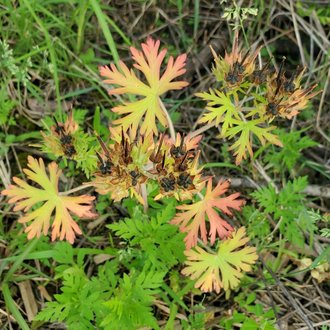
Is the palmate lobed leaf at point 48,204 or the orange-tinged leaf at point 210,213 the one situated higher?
the palmate lobed leaf at point 48,204

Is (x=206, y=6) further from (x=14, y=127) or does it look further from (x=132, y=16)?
(x=14, y=127)

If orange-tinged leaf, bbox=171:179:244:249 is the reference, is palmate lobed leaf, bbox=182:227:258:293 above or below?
below

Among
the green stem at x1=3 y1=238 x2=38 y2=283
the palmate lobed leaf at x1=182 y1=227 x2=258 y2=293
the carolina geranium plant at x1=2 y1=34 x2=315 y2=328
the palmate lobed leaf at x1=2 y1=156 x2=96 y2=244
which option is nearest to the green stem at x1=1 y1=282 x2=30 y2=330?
the green stem at x1=3 y1=238 x2=38 y2=283

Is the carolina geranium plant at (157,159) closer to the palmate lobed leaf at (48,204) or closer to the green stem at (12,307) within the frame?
the palmate lobed leaf at (48,204)

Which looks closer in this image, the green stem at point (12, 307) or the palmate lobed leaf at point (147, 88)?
the palmate lobed leaf at point (147, 88)

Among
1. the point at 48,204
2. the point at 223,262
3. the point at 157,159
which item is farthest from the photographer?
the point at 223,262

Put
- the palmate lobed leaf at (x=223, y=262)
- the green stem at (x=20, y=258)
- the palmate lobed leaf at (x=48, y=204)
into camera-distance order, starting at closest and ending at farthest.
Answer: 1. the palmate lobed leaf at (x=48, y=204)
2. the palmate lobed leaf at (x=223, y=262)
3. the green stem at (x=20, y=258)

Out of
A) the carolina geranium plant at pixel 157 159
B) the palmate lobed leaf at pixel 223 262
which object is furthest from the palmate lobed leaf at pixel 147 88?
the palmate lobed leaf at pixel 223 262

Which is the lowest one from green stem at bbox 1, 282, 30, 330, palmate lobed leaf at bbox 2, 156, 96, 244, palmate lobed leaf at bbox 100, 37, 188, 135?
green stem at bbox 1, 282, 30, 330

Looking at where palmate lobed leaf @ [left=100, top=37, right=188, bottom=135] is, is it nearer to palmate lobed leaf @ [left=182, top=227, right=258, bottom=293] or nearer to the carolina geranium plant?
the carolina geranium plant

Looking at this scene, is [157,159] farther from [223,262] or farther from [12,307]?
[12,307]

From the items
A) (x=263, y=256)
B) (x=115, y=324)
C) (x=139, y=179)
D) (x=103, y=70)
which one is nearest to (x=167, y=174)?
(x=139, y=179)

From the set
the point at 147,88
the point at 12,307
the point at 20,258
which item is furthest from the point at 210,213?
the point at 12,307

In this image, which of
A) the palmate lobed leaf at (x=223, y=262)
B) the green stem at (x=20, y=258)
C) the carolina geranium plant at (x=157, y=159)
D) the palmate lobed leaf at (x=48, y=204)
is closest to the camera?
the carolina geranium plant at (x=157, y=159)
